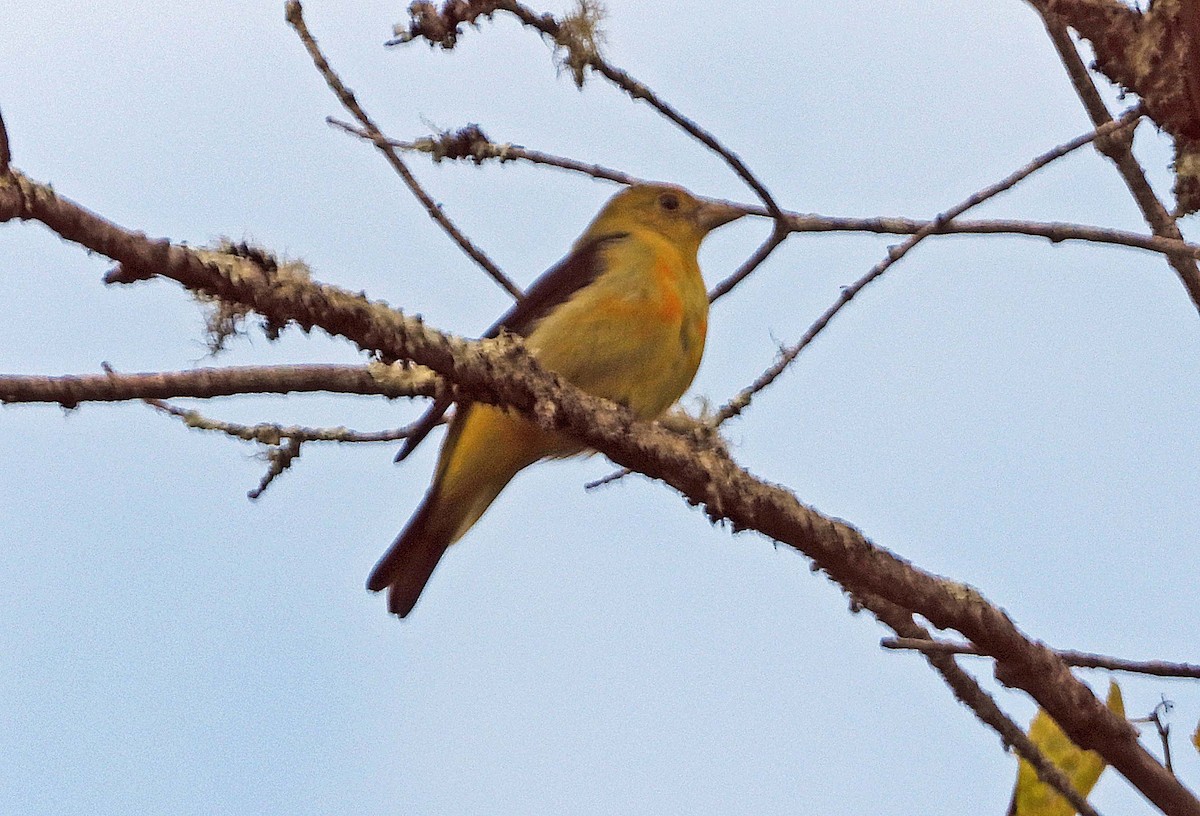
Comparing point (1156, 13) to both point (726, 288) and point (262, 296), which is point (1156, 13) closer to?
point (726, 288)

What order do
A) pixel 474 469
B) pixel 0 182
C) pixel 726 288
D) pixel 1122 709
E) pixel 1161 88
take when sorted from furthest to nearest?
pixel 474 469 < pixel 726 288 < pixel 1122 709 < pixel 1161 88 < pixel 0 182

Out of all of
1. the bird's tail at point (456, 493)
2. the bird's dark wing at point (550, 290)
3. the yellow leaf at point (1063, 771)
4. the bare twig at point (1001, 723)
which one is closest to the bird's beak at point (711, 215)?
the bird's dark wing at point (550, 290)

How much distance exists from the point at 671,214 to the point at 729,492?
8.00ft

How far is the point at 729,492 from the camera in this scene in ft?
9.79

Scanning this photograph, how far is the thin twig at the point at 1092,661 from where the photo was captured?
287 cm

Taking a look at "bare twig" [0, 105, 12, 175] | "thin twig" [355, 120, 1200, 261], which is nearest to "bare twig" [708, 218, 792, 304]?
"thin twig" [355, 120, 1200, 261]

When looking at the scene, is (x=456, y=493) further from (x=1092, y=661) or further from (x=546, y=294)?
(x=1092, y=661)

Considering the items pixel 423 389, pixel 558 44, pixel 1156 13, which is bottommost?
pixel 423 389

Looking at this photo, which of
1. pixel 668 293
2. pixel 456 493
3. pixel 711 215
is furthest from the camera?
pixel 711 215

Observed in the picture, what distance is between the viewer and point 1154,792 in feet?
10.2

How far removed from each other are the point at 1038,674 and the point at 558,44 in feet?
6.00

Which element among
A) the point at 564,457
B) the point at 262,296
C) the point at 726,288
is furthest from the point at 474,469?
the point at 262,296

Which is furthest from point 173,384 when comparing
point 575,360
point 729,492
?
point 575,360

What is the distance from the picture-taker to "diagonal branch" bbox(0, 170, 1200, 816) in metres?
2.58
